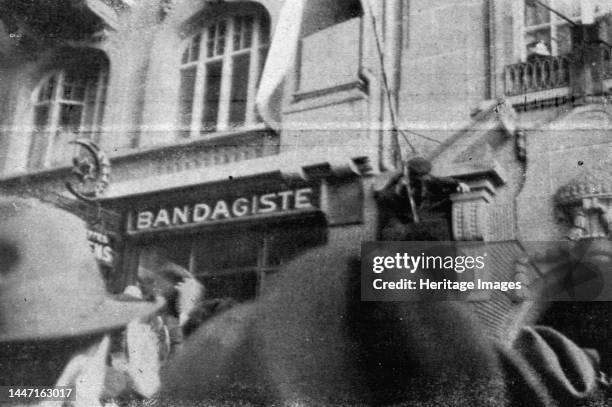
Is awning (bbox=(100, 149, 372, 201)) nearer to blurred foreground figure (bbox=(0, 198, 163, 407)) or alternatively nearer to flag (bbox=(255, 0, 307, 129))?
flag (bbox=(255, 0, 307, 129))

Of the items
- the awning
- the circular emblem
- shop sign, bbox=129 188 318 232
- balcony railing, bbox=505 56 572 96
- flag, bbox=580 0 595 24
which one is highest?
flag, bbox=580 0 595 24

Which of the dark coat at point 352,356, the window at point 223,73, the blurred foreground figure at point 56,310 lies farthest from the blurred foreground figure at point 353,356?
the window at point 223,73

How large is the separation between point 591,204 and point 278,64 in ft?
11.6

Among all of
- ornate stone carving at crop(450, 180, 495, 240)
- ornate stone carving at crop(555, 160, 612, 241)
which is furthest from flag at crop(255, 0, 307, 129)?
ornate stone carving at crop(555, 160, 612, 241)

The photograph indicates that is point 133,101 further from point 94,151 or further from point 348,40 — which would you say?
point 348,40

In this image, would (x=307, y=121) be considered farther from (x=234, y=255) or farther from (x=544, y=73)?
(x=544, y=73)

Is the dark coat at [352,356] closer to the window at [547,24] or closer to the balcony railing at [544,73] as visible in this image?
the balcony railing at [544,73]

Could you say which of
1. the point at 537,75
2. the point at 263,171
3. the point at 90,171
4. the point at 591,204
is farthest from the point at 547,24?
the point at 90,171

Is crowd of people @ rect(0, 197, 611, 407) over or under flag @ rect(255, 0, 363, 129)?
under

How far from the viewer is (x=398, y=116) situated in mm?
7594

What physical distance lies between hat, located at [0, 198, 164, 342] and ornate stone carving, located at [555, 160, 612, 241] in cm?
428

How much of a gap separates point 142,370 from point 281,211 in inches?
85.9

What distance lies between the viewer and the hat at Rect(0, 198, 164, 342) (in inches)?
324

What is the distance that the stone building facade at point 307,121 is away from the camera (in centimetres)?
686
